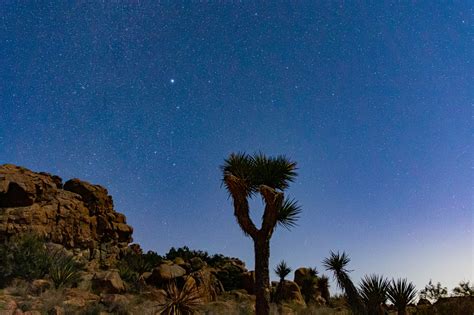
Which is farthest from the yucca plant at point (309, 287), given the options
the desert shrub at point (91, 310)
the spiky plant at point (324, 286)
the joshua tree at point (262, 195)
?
the desert shrub at point (91, 310)

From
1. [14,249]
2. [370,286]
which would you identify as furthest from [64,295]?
[370,286]

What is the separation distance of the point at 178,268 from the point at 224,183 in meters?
9.35

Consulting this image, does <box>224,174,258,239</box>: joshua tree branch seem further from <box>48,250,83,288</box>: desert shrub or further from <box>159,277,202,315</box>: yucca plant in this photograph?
<box>48,250,83,288</box>: desert shrub

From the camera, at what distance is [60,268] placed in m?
17.3

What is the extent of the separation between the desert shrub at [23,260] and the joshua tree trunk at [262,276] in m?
10.3

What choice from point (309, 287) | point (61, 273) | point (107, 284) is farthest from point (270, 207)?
point (309, 287)

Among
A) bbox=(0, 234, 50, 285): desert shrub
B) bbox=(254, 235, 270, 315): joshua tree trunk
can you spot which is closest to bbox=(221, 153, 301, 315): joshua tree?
bbox=(254, 235, 270, 315): joshua tree trunk

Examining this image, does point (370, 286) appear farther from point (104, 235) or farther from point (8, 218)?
point (104, 235)

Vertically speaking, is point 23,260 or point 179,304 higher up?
point 23,260

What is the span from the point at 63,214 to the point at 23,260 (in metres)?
8.17

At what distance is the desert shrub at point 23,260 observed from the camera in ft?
53.2

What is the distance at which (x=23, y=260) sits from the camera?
1720 centimetres

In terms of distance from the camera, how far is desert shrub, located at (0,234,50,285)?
16.2 meters

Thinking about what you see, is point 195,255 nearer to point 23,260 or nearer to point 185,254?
point 185,254
